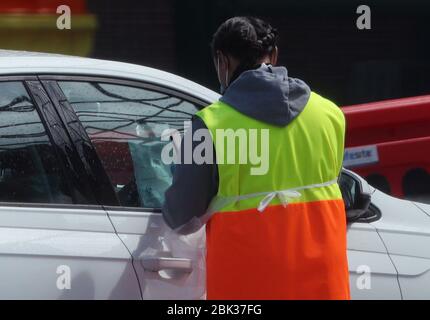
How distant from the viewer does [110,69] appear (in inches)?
146

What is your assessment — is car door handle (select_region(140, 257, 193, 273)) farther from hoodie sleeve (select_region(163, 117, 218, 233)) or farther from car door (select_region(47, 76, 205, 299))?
hoodie sleeve (select_region(163, 117, 218, 233))

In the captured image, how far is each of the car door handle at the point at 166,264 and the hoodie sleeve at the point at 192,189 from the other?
19cm

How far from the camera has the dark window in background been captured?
9.62 metres

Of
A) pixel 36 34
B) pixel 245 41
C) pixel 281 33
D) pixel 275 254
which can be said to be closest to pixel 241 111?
A: pixel 245 41

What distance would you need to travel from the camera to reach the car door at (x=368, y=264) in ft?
12.3

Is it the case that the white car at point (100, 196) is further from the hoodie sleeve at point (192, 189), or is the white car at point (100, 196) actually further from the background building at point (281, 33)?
the background building at point (281, 33)

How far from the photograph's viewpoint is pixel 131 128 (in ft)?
12.3

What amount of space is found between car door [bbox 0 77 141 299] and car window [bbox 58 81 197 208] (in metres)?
0.13

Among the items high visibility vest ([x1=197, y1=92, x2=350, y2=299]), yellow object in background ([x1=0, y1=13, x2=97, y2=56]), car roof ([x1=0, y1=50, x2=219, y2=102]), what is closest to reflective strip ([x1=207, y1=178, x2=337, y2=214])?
high visibility vest ([x1=197, y1=92, x2=350, y2=299])

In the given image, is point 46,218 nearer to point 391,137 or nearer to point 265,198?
point 265,198
